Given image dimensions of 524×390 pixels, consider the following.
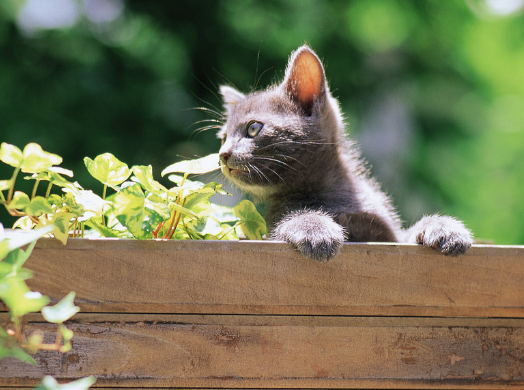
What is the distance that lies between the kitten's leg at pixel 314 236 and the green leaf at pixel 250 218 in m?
0.06

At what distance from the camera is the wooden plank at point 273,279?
44.0 inches

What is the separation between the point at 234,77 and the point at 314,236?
2.80 metres

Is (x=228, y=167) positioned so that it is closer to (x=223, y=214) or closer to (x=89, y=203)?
(x=223, y=214)

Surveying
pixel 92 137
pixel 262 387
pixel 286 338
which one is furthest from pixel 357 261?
pixel 92 137

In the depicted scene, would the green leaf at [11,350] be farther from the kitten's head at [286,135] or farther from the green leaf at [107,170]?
the kitten's head at [286,135]

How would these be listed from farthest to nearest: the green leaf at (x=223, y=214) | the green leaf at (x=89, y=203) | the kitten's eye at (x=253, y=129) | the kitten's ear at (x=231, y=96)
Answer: the kitten's ear at (x=231, y=96), the kitten's eye at (x=253, y=129), the green leaf at (x=223, y=214), the green leaf at (x=89, y=203)

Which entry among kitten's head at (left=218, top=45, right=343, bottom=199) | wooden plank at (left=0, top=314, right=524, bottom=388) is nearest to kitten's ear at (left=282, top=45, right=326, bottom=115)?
kitten's head at (left=218, top=45, right=343, bottom=199)

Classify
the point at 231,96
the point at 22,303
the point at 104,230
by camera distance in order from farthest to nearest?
the point at 231,96, the point at 104,230, the point at 22,303

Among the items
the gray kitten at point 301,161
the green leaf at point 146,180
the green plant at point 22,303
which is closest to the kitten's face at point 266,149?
the gray kitten at point 301,161

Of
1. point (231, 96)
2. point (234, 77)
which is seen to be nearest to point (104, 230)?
point (231, 96)

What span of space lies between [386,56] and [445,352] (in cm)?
400

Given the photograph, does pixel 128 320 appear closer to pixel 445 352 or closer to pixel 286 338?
pixel 286 338

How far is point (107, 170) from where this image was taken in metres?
1.26

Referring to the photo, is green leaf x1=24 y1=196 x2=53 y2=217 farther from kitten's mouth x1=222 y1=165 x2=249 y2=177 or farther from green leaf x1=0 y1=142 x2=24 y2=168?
kitten's mouth x1=222 y1=165 x2=249 y2=177
